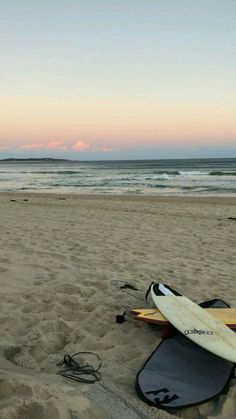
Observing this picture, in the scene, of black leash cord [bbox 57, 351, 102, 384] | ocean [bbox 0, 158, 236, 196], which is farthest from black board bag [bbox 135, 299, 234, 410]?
ocean [bbox 0, 158, 236, 196]

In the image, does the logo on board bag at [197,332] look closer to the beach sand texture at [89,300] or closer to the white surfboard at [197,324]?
the white surfboard at [197,324]

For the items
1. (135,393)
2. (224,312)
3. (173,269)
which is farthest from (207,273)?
(135,393)

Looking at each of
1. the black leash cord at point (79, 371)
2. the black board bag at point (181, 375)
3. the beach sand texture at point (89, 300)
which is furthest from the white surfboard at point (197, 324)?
the black leash cord at point (79, 371)

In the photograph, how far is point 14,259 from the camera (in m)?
5.96

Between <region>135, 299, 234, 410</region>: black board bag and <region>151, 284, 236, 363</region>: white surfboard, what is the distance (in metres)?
0.13

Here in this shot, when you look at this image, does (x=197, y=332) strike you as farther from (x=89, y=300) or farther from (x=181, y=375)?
(x=89, y=300)

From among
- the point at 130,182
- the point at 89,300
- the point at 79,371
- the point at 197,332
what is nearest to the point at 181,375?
the point at 197,332

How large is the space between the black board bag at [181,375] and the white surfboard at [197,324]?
130mm

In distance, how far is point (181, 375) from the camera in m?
2.98

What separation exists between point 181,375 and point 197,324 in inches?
27.0

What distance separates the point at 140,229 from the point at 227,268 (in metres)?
3.71

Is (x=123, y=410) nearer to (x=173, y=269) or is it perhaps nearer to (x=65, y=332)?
(x=65, y=332)

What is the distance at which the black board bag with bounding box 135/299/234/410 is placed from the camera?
8.78 feet

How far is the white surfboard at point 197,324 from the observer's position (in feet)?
10.2
